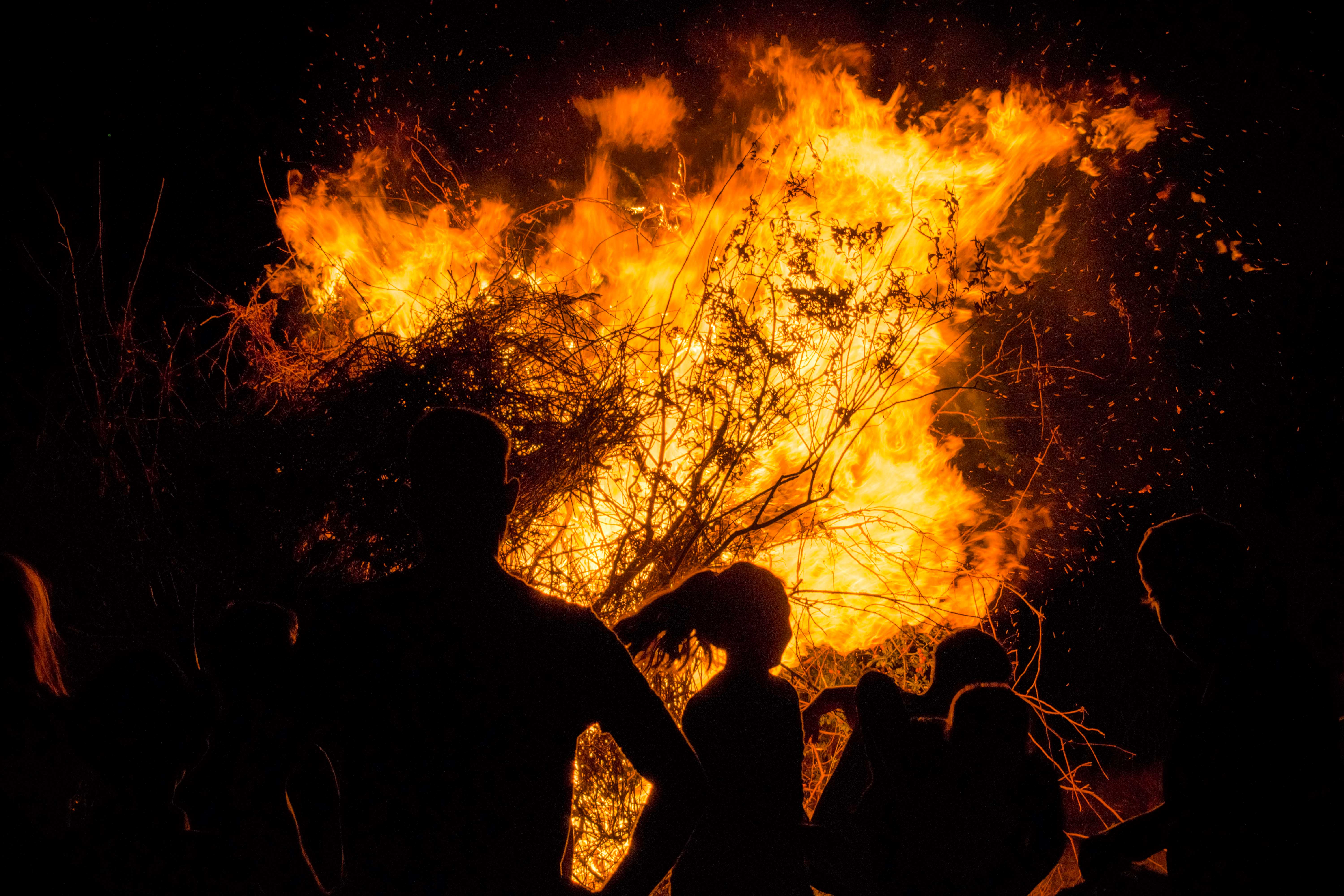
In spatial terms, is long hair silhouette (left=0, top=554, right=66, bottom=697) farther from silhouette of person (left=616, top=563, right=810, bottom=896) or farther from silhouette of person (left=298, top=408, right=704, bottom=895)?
silhouette of person (left=616, top=563, right=810, bottom=896)

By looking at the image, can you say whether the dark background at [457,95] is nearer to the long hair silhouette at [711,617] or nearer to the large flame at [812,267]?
the large flame at [812,267]

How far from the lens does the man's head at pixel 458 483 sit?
4.73 feet

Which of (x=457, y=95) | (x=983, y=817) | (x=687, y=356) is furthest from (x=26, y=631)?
(x=457, y=95)

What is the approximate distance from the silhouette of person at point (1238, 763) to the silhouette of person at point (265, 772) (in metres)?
1.96

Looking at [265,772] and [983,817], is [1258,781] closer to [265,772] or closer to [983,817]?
[983,817]

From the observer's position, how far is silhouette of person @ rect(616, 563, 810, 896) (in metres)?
1.99

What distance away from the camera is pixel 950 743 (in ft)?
6.44

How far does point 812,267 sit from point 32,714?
3.45 metres

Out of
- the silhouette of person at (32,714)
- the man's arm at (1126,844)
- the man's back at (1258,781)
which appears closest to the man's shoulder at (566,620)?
the silhouette of person at (32,714)

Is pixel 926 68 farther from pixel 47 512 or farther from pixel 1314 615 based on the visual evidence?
pixel 1314 615

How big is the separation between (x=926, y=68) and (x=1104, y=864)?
4.90m

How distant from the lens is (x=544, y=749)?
1.35 meters

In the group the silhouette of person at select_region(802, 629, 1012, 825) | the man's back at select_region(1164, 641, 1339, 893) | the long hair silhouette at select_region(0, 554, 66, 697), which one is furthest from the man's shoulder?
the man's back at select_region(1164, 641, 1339, 893)

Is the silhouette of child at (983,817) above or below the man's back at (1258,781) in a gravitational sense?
below
